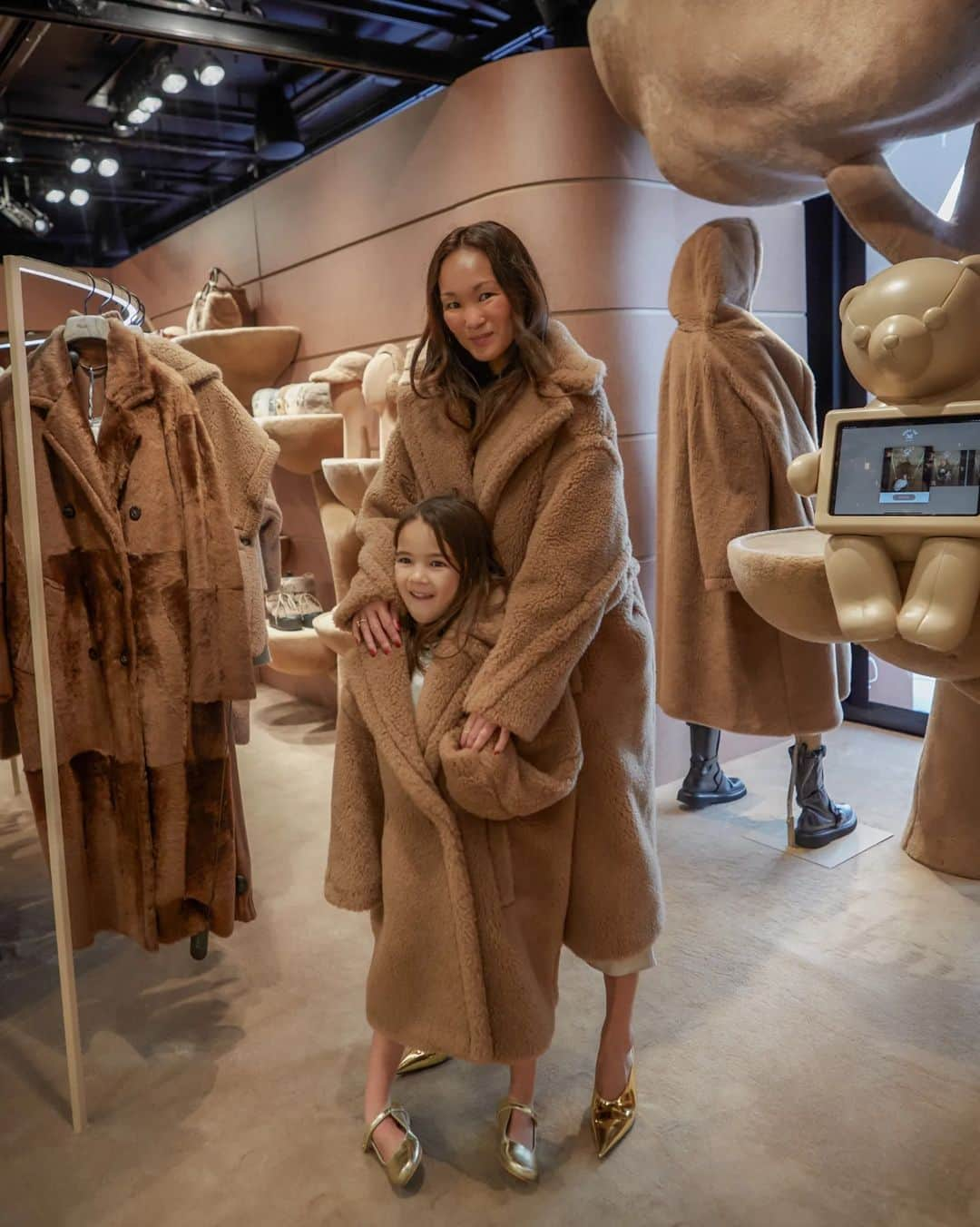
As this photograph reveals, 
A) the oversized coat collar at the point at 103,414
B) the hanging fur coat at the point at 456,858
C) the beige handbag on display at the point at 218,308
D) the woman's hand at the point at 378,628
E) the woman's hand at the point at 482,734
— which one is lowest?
the hanging fur coat at the point at 456,858

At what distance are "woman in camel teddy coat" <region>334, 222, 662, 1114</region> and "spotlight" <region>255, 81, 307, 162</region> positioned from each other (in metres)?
3.25

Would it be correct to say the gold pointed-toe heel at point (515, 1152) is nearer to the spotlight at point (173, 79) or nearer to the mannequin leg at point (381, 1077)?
the mannequin leg at point (381, 1077)

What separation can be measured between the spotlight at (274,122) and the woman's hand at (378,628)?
353cm

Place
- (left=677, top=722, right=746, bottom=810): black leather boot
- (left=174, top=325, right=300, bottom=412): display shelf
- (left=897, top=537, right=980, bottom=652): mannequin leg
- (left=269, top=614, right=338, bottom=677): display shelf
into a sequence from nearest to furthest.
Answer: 1. (left=897, top=537, right=980, bottom=652): mannequin leg
2. (left=677, top=722, right=746, bottom=810): black leather boot
3. (left=269, top=614, right=338, bottom=677): display shelf
4. (left=174, top=325, right=300, bottom=412): display shelf

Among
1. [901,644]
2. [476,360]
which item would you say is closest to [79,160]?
[476,360]

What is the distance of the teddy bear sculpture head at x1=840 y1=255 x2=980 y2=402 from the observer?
4.18 ft

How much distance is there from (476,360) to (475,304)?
13cm

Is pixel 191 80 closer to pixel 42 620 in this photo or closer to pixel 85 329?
pixel 85 329

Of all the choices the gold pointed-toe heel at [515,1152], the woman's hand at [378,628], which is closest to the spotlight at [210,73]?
the woman's hand at [378,628]

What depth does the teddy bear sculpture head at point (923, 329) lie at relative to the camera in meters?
1.27

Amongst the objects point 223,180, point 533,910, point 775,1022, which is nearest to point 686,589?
point 775,1022

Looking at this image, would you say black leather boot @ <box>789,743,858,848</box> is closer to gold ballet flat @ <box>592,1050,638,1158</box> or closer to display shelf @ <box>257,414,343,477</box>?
gold ballet flat @ <box>592,1050,638,1158</box>

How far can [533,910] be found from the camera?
62.4 inches

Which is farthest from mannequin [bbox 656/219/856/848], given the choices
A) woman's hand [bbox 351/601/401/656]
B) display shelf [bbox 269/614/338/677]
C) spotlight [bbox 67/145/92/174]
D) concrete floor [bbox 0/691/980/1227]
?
spotlight [bbox 67/145/92/174]
